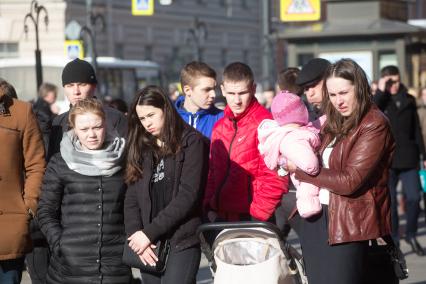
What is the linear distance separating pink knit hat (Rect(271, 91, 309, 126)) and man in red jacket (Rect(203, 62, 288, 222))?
55 centimetres

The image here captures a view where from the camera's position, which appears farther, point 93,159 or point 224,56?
point 224,56

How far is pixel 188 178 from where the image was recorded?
6.57m

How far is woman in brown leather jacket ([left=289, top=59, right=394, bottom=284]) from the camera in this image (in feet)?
19.8

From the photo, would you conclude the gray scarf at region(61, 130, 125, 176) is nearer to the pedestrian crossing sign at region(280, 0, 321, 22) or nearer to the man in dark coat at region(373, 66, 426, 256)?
the man in dark coat at region(373, 66, 426, 256)

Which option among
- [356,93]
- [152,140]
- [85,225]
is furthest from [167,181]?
[356,93]

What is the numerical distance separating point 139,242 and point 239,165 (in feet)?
3.45

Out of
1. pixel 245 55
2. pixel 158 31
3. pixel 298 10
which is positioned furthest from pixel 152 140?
pixel 245 55

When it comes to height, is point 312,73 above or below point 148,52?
below

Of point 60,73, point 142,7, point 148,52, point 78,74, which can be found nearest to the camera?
point 78,74

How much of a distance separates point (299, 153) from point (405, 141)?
744 cm

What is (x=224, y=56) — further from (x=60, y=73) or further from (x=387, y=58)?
(x=387, y=58)

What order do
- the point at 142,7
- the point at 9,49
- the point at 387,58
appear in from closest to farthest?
the point at 387,58
the point at 142,7
the point at 9,49

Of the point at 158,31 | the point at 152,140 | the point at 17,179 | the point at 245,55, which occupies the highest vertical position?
the point at 158,31

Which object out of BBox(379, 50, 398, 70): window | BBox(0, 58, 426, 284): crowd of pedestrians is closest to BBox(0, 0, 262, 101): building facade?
BBox(379, 50, 398, 70): window
